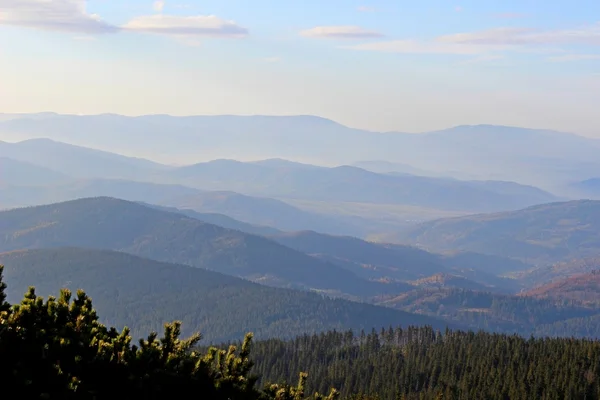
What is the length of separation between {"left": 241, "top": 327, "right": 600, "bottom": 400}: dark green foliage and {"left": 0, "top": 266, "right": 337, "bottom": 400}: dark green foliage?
239 ft

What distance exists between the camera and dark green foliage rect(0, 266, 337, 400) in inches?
819

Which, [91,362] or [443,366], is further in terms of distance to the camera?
[443,366]

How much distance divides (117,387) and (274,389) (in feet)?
19.6

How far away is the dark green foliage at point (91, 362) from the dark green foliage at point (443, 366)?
2863 inches

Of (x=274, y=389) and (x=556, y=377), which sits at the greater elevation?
(x=274, y=389)

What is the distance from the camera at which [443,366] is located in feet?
471

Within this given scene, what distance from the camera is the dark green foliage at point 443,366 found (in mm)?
114875

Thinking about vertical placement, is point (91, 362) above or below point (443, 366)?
above

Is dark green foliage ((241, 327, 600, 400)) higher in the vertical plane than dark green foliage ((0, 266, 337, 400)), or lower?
lower

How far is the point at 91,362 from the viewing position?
22062 mm

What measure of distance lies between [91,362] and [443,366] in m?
127

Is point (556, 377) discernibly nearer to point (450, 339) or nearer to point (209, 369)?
point (450, 339)

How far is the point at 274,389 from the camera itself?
26734mm

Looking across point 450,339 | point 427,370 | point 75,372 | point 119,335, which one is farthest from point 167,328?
point 450,339
